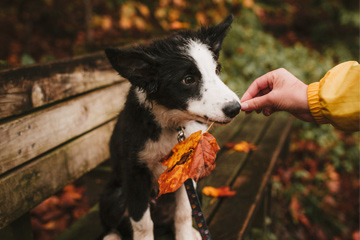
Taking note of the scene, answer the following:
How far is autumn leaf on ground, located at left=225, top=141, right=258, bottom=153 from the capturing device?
3.30 m

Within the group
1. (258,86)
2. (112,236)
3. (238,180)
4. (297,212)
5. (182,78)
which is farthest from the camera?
(297,212)

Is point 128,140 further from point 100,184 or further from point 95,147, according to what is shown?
point 100,184

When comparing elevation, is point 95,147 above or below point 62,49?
below

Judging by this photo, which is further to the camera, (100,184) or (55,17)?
(55,17)

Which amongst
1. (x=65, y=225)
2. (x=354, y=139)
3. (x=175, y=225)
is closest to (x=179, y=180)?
(x=175, y=225)

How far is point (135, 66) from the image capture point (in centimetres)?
177

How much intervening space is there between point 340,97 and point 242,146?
5.89 ft

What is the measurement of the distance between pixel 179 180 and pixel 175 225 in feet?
2.12

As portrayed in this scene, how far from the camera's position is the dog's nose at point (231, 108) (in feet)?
5.46

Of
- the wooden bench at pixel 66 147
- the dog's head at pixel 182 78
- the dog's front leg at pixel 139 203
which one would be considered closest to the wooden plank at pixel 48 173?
the wooden bench at pixel 66 147

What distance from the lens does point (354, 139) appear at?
213 inches

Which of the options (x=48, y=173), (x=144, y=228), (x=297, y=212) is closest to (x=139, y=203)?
(x=144, y=228)

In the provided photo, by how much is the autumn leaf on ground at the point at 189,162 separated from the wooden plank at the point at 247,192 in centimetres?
66

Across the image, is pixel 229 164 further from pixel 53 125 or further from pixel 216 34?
pixel 53 125
